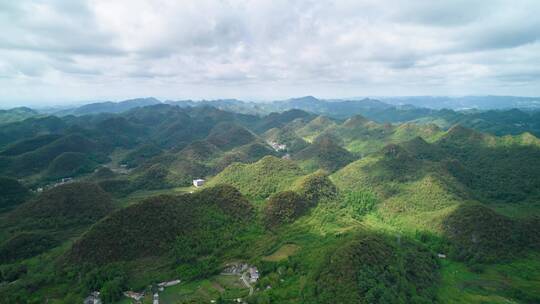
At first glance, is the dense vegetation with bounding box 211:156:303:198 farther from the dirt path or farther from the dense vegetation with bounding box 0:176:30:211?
the dense vegetation with bounding box 0:176:30:211

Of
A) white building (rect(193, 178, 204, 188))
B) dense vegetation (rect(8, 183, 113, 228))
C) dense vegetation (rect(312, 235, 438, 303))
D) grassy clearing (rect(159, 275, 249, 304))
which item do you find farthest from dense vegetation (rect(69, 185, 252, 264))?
white building (rect(193, 178, 204, 188))

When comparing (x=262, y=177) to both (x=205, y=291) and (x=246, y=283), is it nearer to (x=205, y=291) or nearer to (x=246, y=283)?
(x=246, y=283)

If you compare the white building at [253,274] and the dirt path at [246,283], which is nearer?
the dirt path at [246,283]

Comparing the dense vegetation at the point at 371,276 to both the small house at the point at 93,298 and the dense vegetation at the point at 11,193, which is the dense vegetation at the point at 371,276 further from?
the dense vegetation at the point at 11,193

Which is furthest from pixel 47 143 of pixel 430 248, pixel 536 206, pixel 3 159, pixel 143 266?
pixel 536 206

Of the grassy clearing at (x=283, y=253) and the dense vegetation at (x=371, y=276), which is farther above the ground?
the dense vegetation at (x=371, y=276)

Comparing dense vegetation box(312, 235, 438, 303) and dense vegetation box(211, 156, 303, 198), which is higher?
dense vegetation box(211, 156, 303, 198)

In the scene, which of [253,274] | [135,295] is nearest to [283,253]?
[253,274]

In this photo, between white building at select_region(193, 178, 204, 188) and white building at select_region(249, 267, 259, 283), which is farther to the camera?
white building at select_region(193, 178, 204, 188)

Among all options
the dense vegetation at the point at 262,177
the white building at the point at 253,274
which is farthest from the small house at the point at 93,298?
the dense vegetation at the point at 262,177

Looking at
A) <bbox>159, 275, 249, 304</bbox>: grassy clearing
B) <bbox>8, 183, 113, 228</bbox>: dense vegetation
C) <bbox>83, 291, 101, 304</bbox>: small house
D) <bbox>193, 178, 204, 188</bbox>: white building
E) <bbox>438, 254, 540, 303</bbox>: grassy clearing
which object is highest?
<bbox>8, 183, 113, 228</bbox>: dense vegetation

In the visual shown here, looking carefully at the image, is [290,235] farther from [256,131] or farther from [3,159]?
[256,131]
